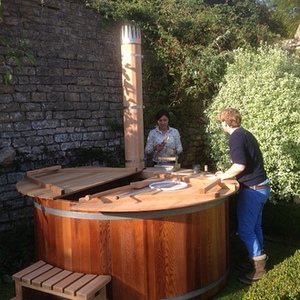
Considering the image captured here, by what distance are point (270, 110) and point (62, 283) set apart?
399 cm

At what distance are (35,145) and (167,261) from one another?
2.97 metres

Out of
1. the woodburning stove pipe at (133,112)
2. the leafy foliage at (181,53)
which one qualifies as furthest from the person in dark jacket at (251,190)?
the leafy foliage at (181,53)

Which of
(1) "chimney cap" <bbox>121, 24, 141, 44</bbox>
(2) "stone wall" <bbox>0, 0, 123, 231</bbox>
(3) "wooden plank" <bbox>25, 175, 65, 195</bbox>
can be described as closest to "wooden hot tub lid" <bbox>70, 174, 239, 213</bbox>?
(3) "wooden plank" <bbox>25, 175, 65, 195</bbox>

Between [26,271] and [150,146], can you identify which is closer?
[26,271]

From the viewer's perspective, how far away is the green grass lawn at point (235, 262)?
397 centimetres

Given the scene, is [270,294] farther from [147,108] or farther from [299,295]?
[147,108]

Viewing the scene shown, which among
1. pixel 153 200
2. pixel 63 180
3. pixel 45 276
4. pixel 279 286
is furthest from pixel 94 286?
pixel 279 286

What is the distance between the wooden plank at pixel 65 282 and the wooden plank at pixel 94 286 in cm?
16

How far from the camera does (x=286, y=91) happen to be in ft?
19.0

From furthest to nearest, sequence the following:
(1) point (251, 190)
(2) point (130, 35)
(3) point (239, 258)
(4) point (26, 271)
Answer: (3) point (239, 258)
(2) point (130, 35)
(1) point (251, 190)
(4) point (26, 271)

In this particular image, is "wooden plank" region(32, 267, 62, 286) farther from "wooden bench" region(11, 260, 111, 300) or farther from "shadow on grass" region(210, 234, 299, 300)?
"shadow on grass" region(210, 234, 299, 300)

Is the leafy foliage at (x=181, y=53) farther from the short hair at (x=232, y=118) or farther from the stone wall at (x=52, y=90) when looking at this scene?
the short hair at (x=232, y=118)

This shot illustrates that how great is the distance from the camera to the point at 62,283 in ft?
10.5

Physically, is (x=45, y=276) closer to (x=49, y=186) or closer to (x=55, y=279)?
(x=55, y=279)
